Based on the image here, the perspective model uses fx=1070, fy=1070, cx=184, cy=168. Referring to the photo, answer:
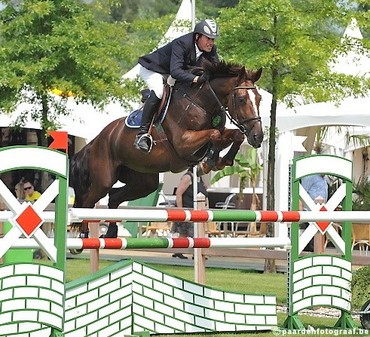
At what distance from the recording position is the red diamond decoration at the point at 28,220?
6289 millimetres

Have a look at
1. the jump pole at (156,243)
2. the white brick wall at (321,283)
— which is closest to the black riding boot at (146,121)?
the jump pole at (156,243)

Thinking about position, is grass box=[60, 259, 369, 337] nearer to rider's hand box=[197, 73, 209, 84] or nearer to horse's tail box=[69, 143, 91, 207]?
horse's tail box=[69, 143, 91, 207]

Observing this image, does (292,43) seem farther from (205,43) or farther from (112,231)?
(205,43)

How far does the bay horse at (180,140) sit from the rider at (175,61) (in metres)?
0.12

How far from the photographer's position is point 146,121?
9602mm

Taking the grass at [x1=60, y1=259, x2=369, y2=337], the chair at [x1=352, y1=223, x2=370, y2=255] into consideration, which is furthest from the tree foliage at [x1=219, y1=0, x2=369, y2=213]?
the chair at [x1=352, y1=223, x2=370, y2=255]

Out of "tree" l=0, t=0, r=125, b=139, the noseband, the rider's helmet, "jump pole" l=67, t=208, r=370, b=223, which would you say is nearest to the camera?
"jump pole" l=67, t=208, r=370, b=223

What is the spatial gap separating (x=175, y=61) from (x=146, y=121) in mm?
733

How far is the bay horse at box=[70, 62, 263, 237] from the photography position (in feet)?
29.1

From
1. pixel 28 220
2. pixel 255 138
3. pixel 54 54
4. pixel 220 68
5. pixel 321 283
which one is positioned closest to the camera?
pixel 28 220

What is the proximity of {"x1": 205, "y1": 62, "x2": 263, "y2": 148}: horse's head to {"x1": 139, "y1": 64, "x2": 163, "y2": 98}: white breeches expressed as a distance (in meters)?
0.52

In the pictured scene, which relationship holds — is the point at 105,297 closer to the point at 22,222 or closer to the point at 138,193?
the point at 22,222

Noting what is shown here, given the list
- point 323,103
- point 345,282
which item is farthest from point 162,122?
point 323,103

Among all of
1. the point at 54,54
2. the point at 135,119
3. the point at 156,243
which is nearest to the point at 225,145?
the point at 135,119
